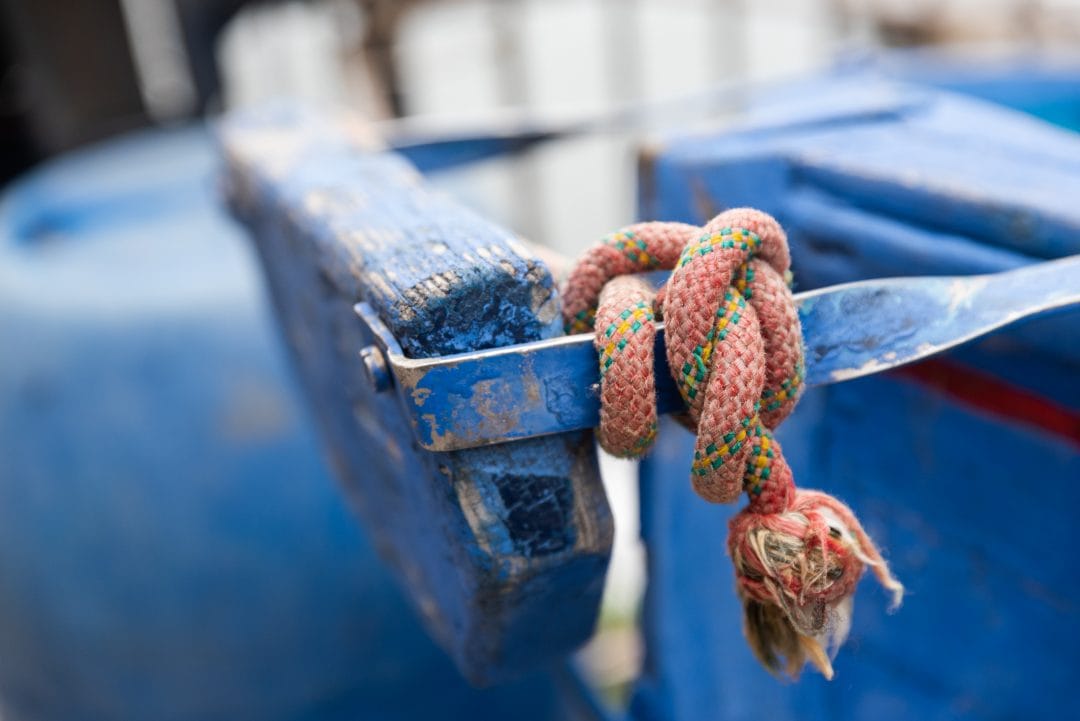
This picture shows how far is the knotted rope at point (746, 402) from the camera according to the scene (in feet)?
1.73

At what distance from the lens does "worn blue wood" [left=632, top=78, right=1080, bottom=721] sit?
30.7 inches

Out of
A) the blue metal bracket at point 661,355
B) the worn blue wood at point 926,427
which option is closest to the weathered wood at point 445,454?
the blue metal bracket at point 661,355

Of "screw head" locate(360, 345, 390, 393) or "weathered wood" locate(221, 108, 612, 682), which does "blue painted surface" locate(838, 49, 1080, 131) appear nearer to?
"weathered wood" locate(221, 108, 612, 682)

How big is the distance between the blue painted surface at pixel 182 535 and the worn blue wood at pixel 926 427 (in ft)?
2.01

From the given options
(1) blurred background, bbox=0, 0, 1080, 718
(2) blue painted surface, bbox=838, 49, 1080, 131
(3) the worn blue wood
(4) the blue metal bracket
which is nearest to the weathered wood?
(4) the blue metal bracket

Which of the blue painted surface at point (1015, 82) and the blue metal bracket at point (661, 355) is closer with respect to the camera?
the blue metal bracket at point (661, 355)

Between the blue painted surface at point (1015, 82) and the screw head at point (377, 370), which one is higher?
the screw head at point (377, 370)

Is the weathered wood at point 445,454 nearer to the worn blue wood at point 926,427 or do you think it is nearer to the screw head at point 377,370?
the screw head at point 377,370

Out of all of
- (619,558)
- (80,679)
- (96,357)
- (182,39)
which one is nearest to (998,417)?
(96,357)

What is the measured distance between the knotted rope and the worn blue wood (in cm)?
22

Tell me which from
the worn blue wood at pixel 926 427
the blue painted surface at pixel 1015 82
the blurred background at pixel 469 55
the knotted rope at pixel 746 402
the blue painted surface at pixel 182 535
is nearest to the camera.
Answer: the knotted rope at pixel 746 402

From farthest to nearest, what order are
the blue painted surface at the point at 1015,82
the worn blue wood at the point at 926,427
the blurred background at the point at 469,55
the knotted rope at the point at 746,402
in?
the blurred background at the point at 469,55 < the blue painted surface at the point at 1015,82 < the worn blue wood at the point at 926,427 < the knotted rope at the point at 746,402

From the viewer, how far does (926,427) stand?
2.84ft

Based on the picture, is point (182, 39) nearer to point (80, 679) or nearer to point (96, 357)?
point (96, 357)
